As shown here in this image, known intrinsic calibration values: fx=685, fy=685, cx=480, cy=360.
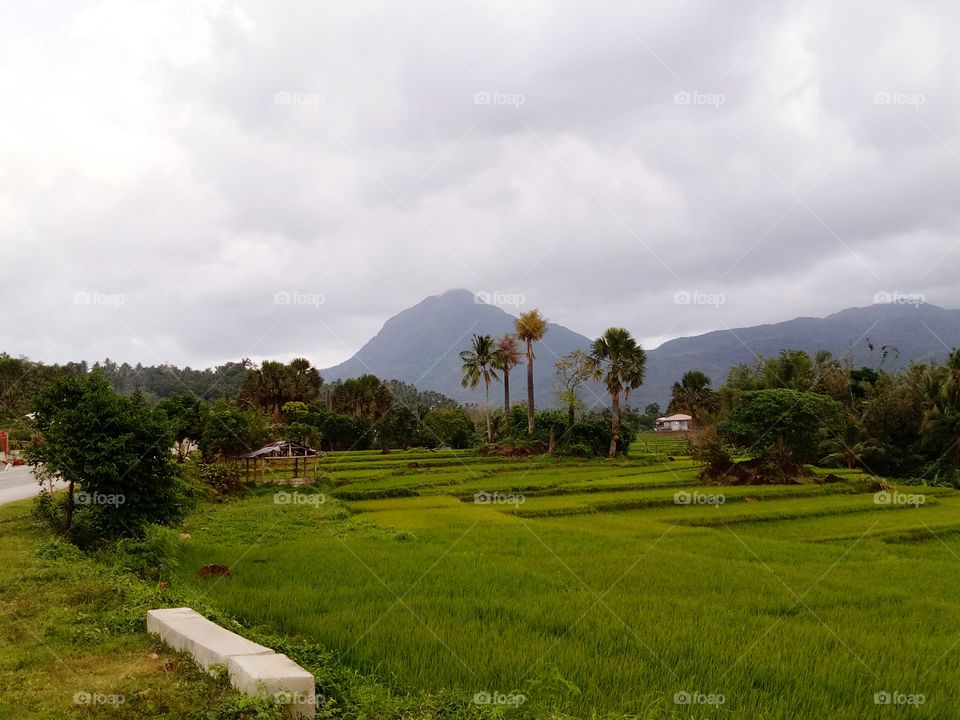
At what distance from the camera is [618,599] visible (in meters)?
9.98

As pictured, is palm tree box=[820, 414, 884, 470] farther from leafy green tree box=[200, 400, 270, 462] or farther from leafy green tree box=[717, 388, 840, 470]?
leafy green tree box=[200, 400, 270, 462]

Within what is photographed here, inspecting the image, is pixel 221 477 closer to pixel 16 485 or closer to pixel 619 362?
pixel 16 485

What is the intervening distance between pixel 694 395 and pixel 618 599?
87.9 meters

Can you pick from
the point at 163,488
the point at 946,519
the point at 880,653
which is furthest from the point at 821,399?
the point at 163,488

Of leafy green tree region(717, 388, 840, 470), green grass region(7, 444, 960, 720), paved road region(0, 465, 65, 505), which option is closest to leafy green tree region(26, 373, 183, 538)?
green grass region(7, 444, 960, 720)

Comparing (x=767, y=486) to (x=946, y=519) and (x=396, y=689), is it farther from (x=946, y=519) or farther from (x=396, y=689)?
(x=396, y=689)

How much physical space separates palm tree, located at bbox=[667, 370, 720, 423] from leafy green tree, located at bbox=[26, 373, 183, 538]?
78.4 metres

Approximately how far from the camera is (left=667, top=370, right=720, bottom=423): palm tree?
89200 millimetres

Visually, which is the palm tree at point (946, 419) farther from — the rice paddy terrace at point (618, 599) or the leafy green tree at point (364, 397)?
the leafy green tree at point (364, 397)

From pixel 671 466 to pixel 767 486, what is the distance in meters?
9.81

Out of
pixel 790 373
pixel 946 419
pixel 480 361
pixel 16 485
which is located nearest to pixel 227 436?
pixel 16 485

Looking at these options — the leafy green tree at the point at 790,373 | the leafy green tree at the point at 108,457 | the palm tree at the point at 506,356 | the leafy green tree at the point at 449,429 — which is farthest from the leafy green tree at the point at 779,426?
the leafy green tree at the point at 449,429

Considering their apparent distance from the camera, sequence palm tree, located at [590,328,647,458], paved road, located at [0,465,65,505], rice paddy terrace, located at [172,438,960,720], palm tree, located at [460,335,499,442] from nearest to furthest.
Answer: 1. rice paddy terrace, located at [172,438,960,720]
2. paved road, located at [0,465,65,505]
3. palm tree, located at [590,328,647,458]
4. palm tree, located at [460,335,499,442]

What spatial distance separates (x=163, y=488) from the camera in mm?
13586
